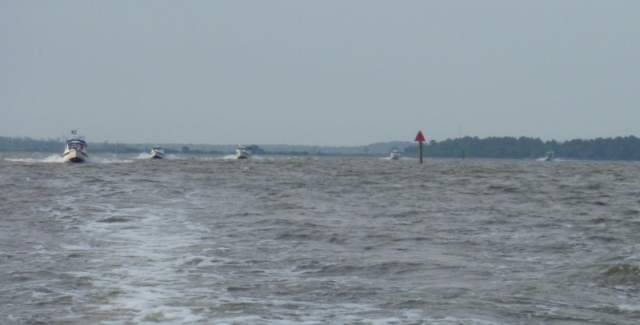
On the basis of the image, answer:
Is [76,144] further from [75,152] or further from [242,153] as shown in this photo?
[242,153]

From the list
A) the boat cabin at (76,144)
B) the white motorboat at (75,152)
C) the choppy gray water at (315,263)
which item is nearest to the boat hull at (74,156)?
the white motorboat at (75,152)

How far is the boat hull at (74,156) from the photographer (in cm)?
7162

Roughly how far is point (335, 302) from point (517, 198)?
19.7 m

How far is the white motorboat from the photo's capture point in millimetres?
71812

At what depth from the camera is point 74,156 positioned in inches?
2817

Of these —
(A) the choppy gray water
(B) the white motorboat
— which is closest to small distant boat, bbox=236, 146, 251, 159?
(B) the white motorboat

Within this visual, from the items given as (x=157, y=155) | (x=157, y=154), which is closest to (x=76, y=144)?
(x=157, y=155)

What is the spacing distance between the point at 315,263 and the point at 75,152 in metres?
60.8

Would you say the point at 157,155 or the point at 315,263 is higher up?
the point at 315,263

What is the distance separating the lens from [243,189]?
3378cm

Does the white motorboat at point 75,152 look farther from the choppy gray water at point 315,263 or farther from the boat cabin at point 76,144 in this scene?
the choppy gray water at point 315,263

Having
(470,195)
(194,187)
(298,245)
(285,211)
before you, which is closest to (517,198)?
(470,195)

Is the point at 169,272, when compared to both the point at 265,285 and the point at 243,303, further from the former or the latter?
the point at 243,303

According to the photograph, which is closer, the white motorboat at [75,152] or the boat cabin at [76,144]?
the white motorboat at [75,152]
